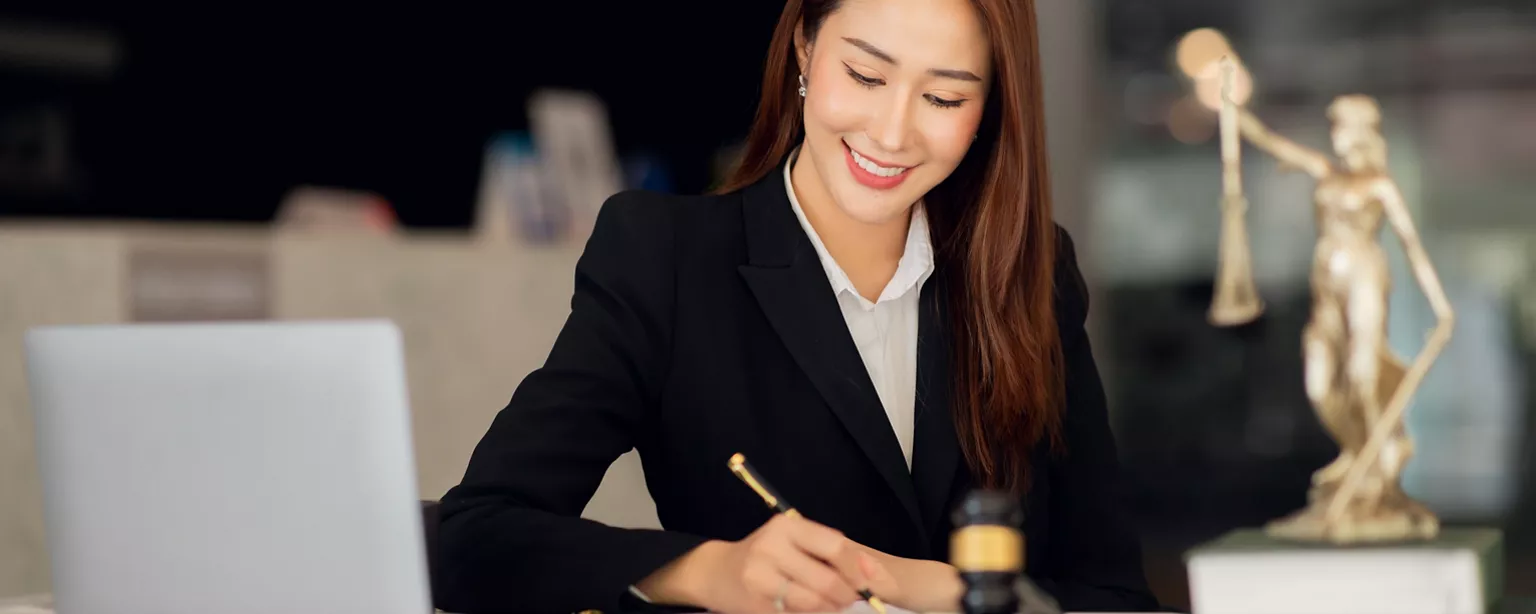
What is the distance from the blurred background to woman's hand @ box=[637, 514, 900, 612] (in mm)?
1885

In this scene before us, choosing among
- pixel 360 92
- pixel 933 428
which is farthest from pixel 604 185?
pixel 933 428

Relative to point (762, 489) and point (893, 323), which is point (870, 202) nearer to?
point (893, 323)

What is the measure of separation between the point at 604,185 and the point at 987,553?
3.11 metres

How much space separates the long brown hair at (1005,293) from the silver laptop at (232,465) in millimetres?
738

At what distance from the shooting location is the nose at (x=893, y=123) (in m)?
1.60

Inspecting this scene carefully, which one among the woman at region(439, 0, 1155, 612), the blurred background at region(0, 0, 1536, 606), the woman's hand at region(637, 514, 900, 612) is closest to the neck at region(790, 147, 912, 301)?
the woman at region(439, 0, 1155, 612)

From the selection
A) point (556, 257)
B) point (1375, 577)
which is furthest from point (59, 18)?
point (1375, 577)

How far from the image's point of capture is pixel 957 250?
5.86ft

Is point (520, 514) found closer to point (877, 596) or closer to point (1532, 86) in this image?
point (877, 596)

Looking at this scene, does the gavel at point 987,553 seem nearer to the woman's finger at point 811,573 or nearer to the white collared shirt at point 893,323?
the woman's finger at point 811,573

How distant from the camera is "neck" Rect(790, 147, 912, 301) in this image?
5.80 ft

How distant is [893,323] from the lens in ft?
5.79

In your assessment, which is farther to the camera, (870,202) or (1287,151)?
(870,202)

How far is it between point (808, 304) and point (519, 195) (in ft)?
7.22
